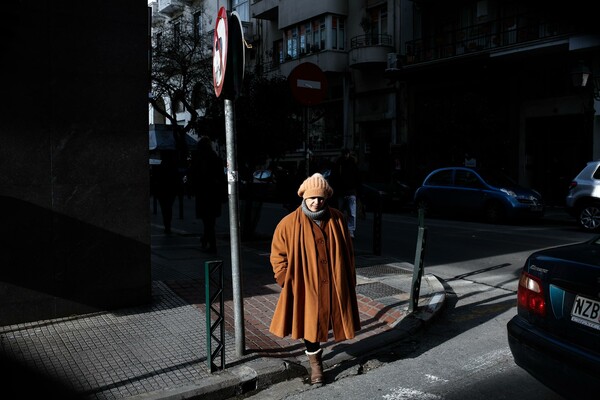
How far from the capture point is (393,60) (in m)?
25.0

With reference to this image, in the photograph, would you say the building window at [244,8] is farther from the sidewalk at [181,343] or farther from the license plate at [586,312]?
the license plate at [586,312]

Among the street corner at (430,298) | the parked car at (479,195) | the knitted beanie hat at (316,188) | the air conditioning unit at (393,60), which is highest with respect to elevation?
the air conditioning unit at (393,60)

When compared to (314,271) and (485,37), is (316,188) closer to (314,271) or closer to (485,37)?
(314,271)

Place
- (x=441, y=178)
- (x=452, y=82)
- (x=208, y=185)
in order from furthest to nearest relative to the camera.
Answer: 1. (x=452, y=82)
2. (x=441, y=178)
3. (x=208, y=185)

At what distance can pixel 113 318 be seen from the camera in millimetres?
5633

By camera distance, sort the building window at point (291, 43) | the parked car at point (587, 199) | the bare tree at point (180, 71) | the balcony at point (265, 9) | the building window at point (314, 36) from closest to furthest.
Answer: the parked car at point (587, 199)
the building window at point (314, 36)
the bare tree at point (180, 71)
the building window at point (291, 43)
the balcony at point (265, 9)

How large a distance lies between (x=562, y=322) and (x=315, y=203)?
177cm

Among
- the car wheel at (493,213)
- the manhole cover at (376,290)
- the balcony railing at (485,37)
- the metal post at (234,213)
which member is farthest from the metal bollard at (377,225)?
the balcony railing at (485,37)

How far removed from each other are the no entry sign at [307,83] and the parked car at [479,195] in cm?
855

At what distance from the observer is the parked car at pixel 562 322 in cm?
312

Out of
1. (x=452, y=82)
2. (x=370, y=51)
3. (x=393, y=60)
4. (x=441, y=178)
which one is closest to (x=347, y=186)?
(x=441, y=178)

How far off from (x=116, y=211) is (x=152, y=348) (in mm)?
1608

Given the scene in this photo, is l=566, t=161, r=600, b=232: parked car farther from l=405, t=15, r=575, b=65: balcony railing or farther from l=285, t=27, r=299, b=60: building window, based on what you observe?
l=285, t=27, r=299, b=60: building window

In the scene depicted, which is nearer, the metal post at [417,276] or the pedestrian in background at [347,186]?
the metal post at [417,276]
